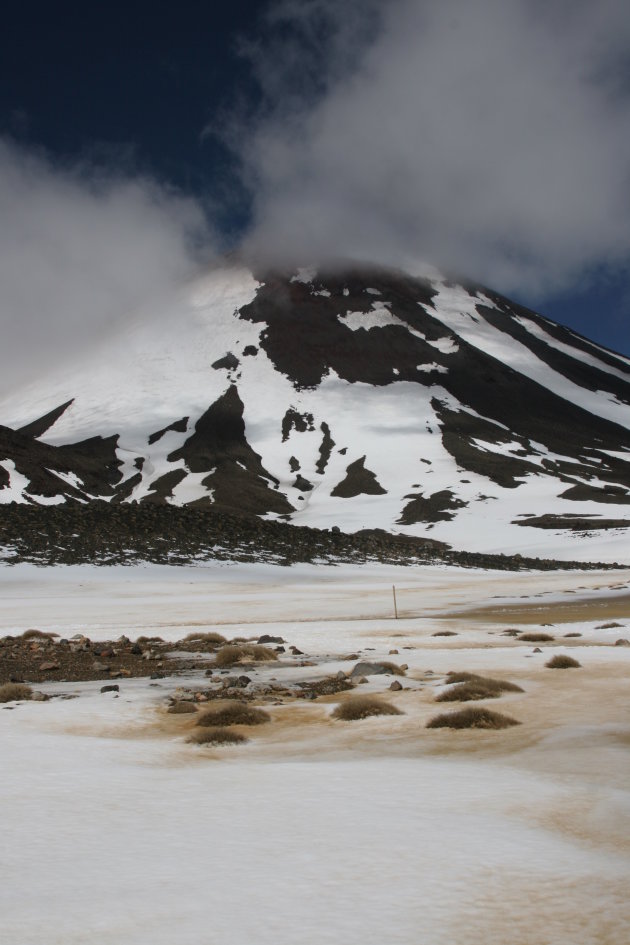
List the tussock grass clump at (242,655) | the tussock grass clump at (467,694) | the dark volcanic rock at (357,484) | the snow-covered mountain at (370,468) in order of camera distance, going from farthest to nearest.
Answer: the dark volcanic rock at (357,484)
the snow-covered mountain at (370,468)
the tussock grass clump at (242,655)
the tussock grass clump at (467,694)

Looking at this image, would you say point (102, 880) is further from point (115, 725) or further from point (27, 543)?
point (27, 543)

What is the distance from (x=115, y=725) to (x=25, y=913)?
7650 millimetres

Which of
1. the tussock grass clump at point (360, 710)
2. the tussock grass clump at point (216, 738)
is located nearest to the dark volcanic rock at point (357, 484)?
the tussock grass clump at point (360, 710)

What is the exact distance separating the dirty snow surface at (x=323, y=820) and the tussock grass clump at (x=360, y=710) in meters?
0.26

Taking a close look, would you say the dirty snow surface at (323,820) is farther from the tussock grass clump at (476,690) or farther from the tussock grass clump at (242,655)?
the tussock grass clump at (242,655)

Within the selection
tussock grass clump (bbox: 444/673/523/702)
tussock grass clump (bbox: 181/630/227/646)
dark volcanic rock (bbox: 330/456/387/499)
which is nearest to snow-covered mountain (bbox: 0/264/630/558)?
dark volcanic rock (bbox: 330/456/387/499)

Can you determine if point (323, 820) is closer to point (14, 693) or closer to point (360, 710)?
point (360, 710)

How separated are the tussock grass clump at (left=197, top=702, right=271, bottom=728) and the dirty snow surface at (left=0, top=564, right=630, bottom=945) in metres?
0.41

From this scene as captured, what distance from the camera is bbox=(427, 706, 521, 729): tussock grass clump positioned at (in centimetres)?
1066

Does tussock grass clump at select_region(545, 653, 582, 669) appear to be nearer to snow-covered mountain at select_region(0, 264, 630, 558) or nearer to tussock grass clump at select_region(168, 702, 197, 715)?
tussock grass clump at select_region(168, 702, 197, 715)

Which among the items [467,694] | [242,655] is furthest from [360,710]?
[242,655]

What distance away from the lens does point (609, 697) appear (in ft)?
41.8

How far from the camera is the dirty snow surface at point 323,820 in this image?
3.89 m

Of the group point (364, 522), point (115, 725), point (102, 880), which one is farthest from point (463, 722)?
point (364, 522)
